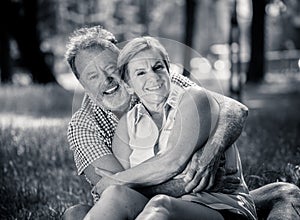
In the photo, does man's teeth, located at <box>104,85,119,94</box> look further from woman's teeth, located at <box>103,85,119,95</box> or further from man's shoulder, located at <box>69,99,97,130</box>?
man's shoulder, located at <box>69,99,97,130</box>

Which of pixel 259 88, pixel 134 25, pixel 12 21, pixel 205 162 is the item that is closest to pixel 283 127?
pixel 205 162

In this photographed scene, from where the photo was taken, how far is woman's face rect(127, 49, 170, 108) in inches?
146

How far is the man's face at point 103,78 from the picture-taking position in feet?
13.6

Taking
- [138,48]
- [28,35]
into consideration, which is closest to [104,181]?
[138,48]

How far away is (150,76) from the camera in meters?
3.71

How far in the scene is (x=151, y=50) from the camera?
147 inches

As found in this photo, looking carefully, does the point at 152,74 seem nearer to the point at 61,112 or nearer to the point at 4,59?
the point at 61,112

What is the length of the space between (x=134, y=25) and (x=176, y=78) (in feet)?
114

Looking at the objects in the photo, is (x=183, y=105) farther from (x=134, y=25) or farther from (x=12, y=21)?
(x=134, y=25)

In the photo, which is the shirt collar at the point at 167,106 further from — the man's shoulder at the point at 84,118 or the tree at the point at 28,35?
the tree at the point at 28,35

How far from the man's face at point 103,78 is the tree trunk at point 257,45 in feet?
58.8

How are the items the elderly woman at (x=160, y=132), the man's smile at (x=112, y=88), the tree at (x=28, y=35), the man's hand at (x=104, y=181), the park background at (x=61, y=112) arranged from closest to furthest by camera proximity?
the elderly woman at (x=160, y=132) → the man's hand at (x=104, y=181) → the man's smile at (x=112, y=88) → the park background at (x=61, y=112) → the tree at (x=28, y=35)

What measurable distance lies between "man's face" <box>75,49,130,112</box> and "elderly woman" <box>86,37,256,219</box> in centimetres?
19

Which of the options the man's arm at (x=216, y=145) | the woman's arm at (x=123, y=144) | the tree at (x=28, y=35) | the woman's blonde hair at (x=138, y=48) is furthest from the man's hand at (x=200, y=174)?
the tree at (x=28, y=35)
